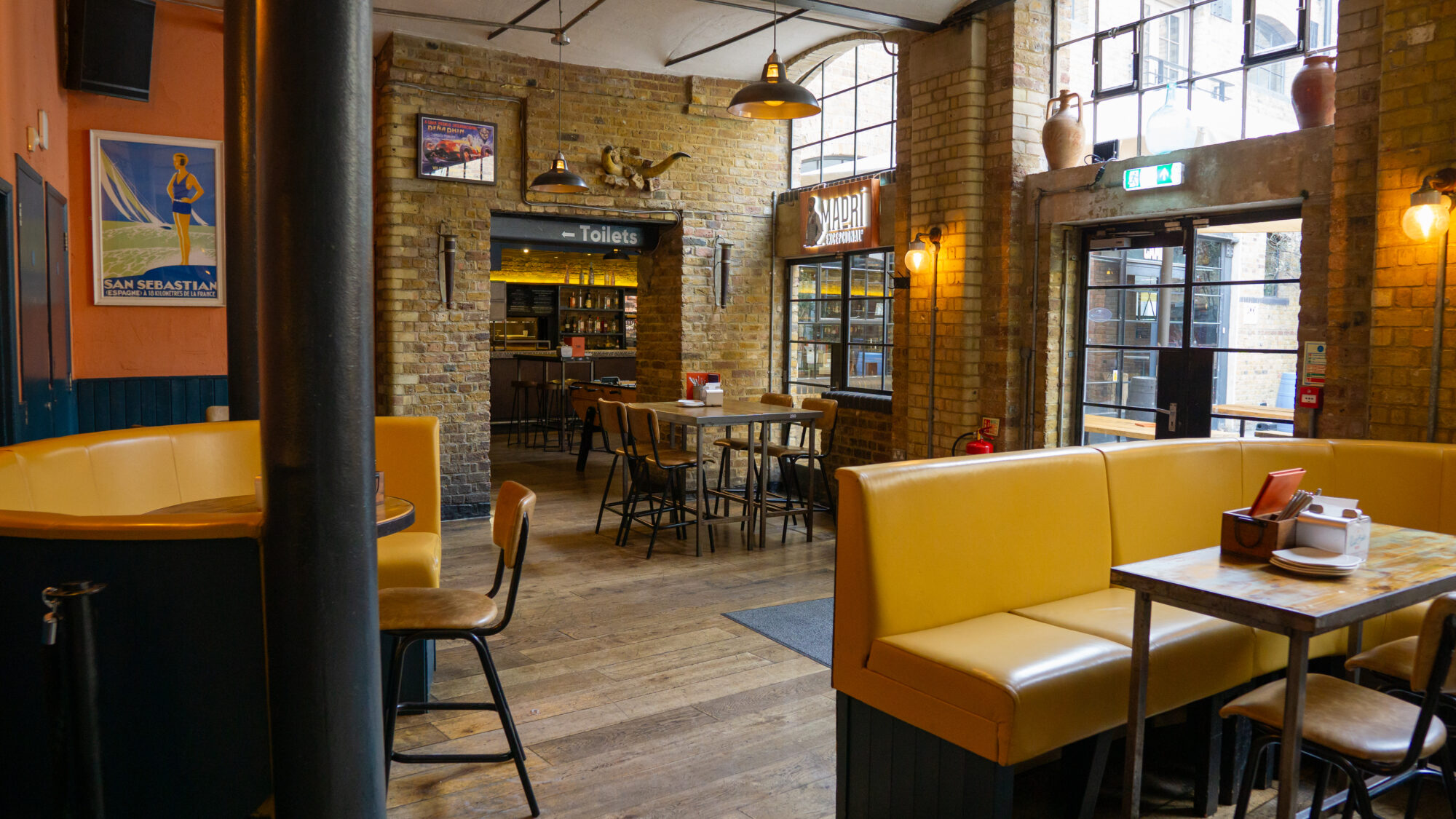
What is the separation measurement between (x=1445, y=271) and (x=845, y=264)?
4946 mm

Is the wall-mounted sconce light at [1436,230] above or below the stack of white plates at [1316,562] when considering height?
above

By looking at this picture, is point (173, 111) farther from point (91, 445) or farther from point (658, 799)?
point (658, 799)

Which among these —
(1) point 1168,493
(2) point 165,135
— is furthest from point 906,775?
(2) point 165,135

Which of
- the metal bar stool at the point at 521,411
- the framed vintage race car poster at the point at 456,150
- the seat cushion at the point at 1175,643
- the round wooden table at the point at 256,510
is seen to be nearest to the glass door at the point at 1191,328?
the seat cushion at the point at 1175,643

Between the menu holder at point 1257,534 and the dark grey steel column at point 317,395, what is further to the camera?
the menu holder at point 1257,534

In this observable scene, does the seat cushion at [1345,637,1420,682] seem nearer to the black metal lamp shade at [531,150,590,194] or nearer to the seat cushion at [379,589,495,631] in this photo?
the seat cushion at [379,589,495,631]

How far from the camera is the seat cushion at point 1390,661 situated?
2.83 metres

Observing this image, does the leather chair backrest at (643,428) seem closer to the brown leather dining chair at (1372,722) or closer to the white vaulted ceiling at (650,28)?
the white vaulted ceiling at (650,28)

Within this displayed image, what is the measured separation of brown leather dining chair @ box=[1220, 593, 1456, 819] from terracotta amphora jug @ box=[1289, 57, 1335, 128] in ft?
11.0

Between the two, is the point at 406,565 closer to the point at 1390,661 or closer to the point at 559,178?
the point at 1390,661

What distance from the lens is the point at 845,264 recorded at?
8531 mm

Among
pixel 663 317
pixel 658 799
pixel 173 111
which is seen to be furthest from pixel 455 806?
pixel 663 317

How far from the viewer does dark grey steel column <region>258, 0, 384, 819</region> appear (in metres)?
1.92

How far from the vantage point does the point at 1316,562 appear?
2.56m
